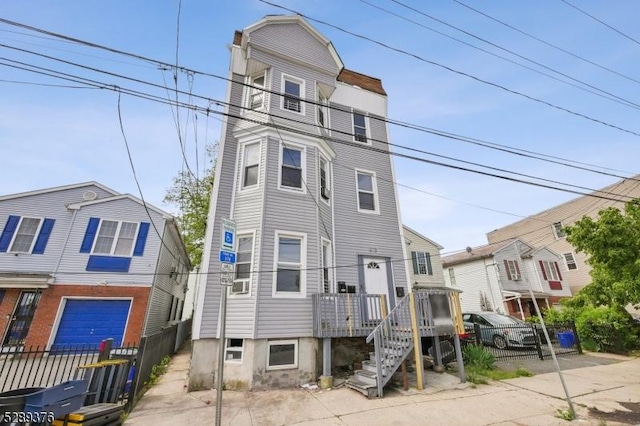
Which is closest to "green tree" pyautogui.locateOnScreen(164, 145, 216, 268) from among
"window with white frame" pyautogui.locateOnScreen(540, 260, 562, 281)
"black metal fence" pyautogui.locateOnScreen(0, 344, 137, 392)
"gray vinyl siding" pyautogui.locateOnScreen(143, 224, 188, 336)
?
"gray vinyl siding" pyautogui.locateOnScreen(143, 224, 188, 336)

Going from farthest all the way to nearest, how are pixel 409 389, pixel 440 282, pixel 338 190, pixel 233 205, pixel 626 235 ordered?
pixel 440 282 → pixel 626 235 → pixel 338 190 → pixel 233 205 → pixel 409 389

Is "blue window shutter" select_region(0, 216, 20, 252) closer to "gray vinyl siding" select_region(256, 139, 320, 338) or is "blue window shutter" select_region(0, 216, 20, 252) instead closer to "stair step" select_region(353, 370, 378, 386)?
"gray vinyl siding" select_region(256, 139, 320, 338)

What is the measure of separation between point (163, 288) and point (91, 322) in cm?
366

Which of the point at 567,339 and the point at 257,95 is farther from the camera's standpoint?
the point at 567,339

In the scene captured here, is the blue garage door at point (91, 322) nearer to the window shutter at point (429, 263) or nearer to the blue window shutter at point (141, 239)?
the blue window shutter at point (141, 239)

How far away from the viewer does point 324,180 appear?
1090cm

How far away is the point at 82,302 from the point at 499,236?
4317 centimetres

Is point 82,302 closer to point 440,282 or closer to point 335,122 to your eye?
point 335,122

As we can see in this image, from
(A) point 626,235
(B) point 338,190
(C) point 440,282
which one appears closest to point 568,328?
(A) point 626,235

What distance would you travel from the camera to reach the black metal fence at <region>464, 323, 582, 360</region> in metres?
12.2

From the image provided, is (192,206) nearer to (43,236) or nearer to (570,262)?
(43,236)

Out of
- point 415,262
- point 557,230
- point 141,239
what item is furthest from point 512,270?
point 141,239

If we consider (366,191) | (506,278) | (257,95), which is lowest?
(506,278)

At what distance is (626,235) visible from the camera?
12.6 metres
